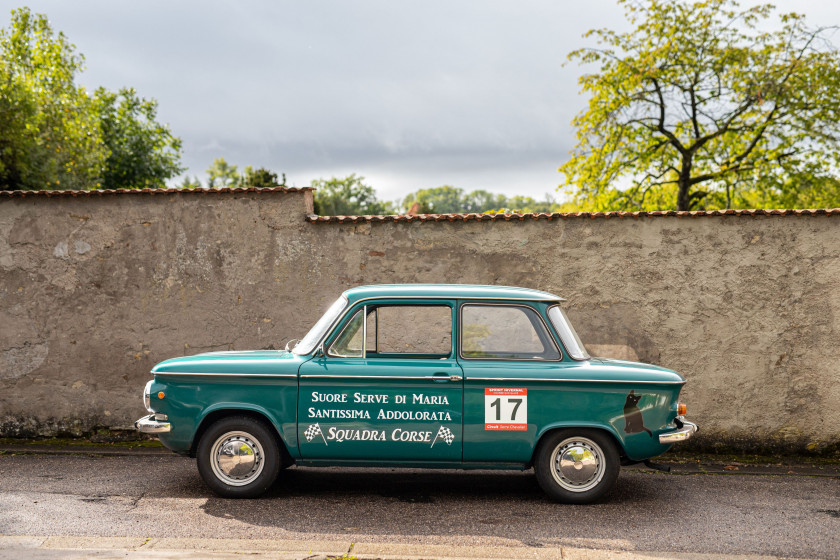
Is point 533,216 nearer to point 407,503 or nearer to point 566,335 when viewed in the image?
point 566,335

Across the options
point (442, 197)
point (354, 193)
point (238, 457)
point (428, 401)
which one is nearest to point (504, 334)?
point (428, 401)

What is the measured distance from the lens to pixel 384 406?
555 centimetres

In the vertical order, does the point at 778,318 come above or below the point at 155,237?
below

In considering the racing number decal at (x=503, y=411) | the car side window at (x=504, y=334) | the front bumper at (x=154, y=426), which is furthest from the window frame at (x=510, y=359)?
the front bumper at (x=154, y=426)

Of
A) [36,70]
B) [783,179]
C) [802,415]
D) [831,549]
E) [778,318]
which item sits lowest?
[831,549]

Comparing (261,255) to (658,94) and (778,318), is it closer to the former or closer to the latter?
(778,318)

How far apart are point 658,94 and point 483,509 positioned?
2289 centimetres

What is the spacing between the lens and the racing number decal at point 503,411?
5.53 meters

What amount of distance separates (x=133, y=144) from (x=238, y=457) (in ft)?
141

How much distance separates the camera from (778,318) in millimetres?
7660

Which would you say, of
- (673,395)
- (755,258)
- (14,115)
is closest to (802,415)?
(755,258)

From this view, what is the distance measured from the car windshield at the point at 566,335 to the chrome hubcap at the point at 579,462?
0.66m

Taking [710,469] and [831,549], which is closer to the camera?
[831,549]

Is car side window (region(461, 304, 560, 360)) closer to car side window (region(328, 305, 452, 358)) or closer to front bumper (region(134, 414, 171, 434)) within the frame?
car side window (region(328, 305, 452, 358))
